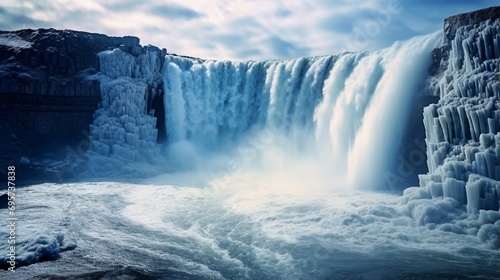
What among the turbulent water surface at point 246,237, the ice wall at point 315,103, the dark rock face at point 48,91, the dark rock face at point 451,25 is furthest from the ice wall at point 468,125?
the dark rock face at point 48,91

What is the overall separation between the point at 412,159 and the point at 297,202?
4596mm

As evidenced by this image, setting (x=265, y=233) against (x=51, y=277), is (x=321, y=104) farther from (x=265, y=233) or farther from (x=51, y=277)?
(x=51, y=277)

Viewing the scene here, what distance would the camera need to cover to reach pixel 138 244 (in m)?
7.27

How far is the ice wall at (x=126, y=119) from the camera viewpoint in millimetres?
17141

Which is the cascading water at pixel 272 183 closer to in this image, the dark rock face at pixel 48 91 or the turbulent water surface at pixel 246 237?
the turbulent water surface at pixel 246 237

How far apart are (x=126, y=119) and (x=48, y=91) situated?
4379 mm

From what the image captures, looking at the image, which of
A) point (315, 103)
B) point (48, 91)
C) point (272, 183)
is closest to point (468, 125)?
point (272, 183)

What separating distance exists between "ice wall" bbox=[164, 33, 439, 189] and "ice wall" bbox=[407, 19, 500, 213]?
1.59m

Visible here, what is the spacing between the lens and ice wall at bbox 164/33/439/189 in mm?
12172

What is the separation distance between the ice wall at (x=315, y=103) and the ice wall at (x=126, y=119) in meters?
1.47

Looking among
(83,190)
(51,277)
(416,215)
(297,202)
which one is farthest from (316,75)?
(51,277)

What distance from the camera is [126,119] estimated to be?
59.2 feet

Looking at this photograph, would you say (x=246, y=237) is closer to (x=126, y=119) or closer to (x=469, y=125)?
(x=469, y=125)

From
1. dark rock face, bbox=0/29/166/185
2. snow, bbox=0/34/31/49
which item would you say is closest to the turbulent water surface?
dark rock face, bbox=0/29/166/185
